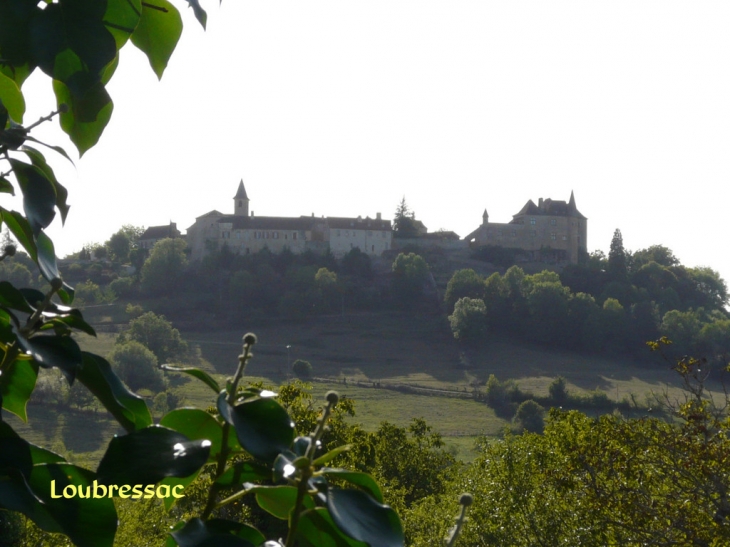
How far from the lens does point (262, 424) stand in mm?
923

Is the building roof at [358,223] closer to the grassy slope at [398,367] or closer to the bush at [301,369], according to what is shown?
the grassy slope at [398,367]

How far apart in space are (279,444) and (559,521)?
12.5 metres

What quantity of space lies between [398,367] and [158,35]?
64966 mm

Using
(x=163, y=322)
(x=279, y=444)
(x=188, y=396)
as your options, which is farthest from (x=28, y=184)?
(x=163, y=322)

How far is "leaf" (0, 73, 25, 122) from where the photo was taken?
1262mm

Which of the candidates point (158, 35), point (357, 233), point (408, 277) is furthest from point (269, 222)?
point (158, 35)

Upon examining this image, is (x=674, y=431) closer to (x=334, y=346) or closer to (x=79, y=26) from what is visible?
(x=79, y=26)

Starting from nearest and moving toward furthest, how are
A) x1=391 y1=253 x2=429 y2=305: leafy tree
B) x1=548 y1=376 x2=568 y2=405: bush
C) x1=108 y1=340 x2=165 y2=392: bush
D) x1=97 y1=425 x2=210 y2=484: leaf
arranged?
x1=97 y1=425 x2=210 y2=484: leaf → x1=108 y1=340 x2=165 y2=392: bush → x1=548 y1=376 x2=568 y2=405: bush → x1=391 y1=253 x2=429 y2=305: leafy tree

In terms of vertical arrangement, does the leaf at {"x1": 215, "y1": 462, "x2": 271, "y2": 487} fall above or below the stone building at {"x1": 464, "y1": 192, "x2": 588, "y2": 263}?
below

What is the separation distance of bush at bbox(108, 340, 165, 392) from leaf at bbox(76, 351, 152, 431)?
54.7 meters

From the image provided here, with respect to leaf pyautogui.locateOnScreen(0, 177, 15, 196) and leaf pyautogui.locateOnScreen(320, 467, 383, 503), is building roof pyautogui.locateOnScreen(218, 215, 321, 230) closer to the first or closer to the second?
leaf pyautogui.locateOnScreen(0, 177, 15, 196)

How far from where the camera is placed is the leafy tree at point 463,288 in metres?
78.8

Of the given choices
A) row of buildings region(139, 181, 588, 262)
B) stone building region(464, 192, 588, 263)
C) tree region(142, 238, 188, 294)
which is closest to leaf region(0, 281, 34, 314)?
tree region(142, 238, 188, 294)

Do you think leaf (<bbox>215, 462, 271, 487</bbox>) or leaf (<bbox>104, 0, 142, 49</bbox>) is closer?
leaf (<bbox>215, 462, 271, 487</bbox>)
